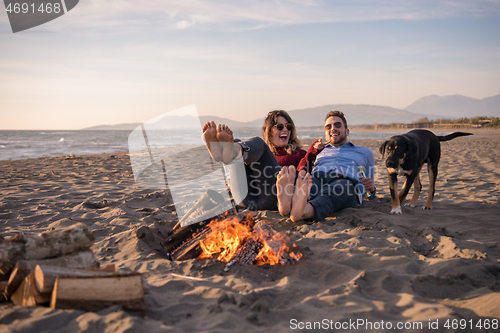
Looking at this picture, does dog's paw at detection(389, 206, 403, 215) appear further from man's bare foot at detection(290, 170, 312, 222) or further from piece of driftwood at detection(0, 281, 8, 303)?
piece of driftwood at detection(0, 281, 8, 303)

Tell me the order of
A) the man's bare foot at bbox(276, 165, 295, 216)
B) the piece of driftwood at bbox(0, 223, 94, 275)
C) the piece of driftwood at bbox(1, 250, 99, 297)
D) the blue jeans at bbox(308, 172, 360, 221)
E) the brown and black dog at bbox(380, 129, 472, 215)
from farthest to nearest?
the brown and black dog at bbox(380, 129, 472, 215) < the blue jeans at bbox(308, 172, 360, 221) < the man's bare foot at bbox(276, 165, 295, 216) < the piece of driftwood at bbox(0, 223, 94, 275) < the piece of driftwood at bbox(1, 250, 99, 297)

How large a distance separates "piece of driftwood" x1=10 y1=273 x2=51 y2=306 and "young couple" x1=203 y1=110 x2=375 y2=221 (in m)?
2.01

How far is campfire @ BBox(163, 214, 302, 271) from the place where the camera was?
112 inches

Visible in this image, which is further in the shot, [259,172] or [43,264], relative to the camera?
[259,172]

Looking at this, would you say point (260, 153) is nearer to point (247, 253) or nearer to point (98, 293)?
point (247, 253)

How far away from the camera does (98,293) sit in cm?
187

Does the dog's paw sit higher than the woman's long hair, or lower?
lower

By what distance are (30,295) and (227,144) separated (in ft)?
7.07

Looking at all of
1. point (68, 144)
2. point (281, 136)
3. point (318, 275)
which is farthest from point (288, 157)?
point (68, 144)

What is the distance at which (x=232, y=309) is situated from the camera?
202 centimetres

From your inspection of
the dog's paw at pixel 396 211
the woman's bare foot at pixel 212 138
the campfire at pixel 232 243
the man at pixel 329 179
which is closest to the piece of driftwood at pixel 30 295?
the campfire at pixel 232 243

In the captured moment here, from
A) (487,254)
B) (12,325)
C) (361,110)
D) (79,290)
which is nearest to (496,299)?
(487,254)

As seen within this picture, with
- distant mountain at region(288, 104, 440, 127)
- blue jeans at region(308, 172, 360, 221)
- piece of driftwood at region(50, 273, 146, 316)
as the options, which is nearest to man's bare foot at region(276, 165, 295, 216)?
blue jeans at region(308, 172, 360, 221)

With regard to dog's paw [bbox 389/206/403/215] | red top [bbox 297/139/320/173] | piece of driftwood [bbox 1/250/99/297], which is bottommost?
dog's paw [bbox 389/206/403/215]
